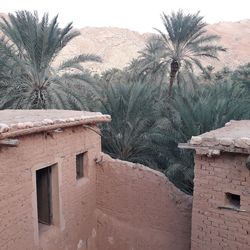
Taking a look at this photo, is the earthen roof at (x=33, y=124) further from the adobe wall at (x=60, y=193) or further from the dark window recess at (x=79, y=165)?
the dark window recess at (x=79, y=165)

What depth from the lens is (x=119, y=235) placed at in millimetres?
8328

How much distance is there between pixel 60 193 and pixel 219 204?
3.13 metres

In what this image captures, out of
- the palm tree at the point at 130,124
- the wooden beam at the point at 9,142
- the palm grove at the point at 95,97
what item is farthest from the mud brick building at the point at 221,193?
the palm tree at the point at 130,124

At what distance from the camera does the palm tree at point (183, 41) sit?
16562 mm

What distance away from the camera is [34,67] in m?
12.7

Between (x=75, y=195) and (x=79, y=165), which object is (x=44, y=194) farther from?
(x=79, y=165)

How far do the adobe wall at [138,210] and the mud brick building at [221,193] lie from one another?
1.14m

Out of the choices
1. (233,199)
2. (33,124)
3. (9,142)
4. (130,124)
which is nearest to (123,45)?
(130,124)

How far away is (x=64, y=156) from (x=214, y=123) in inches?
193

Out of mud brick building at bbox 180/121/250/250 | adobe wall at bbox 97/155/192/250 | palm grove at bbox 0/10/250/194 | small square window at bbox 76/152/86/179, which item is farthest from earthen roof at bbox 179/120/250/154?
palm grove at bbox 0/10/250/194

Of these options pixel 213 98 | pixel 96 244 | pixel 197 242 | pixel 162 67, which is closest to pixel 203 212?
pixel 197 242

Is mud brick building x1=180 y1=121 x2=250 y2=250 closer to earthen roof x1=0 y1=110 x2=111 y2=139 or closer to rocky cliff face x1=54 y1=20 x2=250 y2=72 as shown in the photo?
earthen roof x1=0 y1=110 x2=111 y2=139

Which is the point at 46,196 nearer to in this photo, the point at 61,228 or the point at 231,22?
the point at 61,228

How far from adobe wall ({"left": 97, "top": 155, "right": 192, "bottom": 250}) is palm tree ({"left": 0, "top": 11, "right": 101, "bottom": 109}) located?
4731 millimetres
